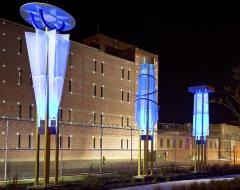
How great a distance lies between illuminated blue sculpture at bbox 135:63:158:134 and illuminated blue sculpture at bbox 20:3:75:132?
6640 mm

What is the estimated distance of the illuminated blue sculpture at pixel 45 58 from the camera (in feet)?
51.8

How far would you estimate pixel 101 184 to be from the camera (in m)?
17.0

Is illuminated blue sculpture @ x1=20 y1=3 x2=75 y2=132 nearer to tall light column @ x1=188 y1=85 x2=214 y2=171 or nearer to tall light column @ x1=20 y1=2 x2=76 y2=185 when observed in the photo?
tall light column @ x1=20 y1=2 x2=76 y2=185

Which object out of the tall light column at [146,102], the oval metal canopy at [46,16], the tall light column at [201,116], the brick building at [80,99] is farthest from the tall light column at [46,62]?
the brick building at [80,99]

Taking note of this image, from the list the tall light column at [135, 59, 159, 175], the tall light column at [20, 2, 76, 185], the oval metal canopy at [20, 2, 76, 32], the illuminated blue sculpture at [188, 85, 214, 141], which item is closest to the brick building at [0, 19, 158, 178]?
the illuminated blue sculpture at [188, 85, 214, 141]

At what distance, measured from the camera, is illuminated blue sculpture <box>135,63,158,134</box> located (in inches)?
858

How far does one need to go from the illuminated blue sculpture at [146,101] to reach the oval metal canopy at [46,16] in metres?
6.46

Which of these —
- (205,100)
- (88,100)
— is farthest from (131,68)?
(205,100)

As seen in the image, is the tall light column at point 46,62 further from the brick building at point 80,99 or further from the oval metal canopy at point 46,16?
the brick building at point 80,99

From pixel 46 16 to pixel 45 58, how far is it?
1471mm

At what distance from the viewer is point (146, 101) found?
21.9 metres

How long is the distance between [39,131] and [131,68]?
5353 cm

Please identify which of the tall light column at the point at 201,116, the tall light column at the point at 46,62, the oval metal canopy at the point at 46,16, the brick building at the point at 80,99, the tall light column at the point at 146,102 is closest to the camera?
the oval metal canopy at the point at 46,16

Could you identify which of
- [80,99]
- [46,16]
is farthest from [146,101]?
[80,99]
